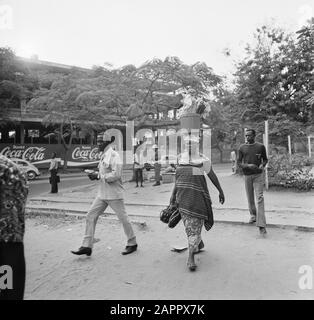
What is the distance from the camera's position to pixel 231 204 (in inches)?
339

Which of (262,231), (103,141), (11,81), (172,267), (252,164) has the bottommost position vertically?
(172,267)

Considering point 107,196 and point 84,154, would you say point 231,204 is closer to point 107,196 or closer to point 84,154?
point 107,196

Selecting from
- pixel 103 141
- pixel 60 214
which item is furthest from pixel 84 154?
pixel 103 141

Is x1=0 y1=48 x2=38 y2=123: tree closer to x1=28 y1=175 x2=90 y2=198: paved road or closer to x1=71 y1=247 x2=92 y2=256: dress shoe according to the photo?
x1=28 y1=175 x2=90 y2=198: paved road

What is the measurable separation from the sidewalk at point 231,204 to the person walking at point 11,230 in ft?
15.8

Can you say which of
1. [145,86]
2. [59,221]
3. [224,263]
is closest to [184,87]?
[145,86]

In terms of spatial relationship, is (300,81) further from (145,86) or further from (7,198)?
(7,198)

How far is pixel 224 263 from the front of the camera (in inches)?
173

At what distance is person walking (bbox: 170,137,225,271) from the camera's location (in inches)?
165

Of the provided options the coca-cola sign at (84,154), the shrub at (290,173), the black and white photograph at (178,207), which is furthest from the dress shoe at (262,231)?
the coca-cola sign at (84,154)

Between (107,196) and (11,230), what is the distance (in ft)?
8.80
